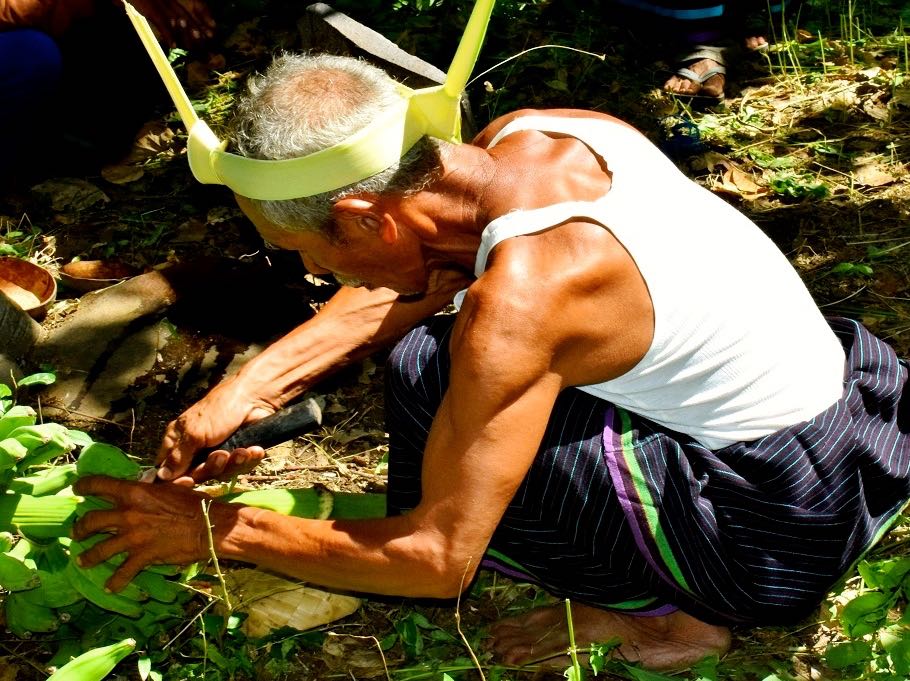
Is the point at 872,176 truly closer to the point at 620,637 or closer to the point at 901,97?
the point at 901,97

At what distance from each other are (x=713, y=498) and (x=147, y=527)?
1147 millimetres

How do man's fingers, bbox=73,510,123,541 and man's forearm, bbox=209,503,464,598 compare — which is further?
man's fingers, bbox=73,510,123,541

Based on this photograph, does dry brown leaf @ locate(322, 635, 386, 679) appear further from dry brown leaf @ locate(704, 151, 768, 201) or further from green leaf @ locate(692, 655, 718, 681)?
dry brown leaf @ locate(704, 151, 768, 201)

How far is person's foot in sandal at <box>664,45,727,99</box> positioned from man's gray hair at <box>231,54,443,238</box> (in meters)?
2.59

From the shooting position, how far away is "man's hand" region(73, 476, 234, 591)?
204 centimetres

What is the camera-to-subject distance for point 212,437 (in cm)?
245

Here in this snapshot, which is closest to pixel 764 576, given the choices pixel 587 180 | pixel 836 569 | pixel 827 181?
pixel 836 569

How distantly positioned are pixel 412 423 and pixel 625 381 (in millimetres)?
481

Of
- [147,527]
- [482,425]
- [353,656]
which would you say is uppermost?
[482,425]

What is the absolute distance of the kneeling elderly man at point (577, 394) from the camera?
5.86 feet

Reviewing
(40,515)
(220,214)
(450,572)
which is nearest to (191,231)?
(220,214)

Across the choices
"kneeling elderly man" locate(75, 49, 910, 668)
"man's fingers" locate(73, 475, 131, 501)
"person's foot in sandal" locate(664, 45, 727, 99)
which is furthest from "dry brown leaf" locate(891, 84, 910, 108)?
"man's fingers" locate(73, 475, 131, 501)

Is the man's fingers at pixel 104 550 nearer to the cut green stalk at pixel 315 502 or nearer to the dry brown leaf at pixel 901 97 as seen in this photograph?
the cut green stalk at pixel 315 502

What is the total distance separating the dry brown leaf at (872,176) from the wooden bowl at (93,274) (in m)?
2.66
